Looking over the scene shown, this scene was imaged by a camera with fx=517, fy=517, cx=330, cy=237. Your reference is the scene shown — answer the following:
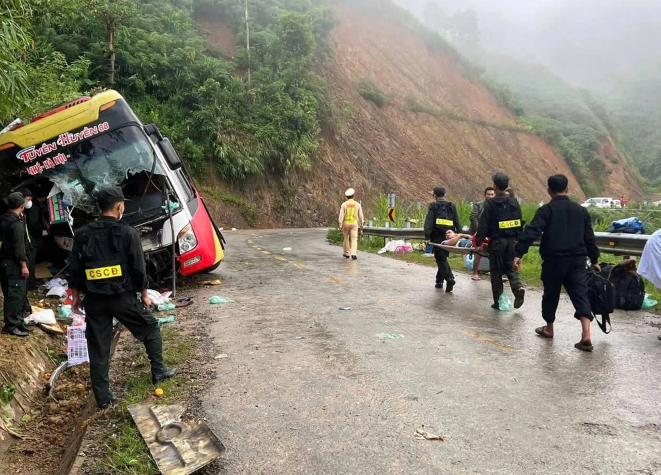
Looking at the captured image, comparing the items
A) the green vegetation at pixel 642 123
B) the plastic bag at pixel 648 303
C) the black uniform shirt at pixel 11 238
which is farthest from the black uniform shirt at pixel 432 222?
the green vegetation at pixel 642 123

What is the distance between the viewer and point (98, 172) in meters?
7.88

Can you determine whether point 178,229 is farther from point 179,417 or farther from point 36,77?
point 179,417

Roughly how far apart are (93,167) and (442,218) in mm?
5618

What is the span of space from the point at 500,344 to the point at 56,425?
415 cm

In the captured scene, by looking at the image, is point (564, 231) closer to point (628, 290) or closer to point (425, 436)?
point (628, 290)

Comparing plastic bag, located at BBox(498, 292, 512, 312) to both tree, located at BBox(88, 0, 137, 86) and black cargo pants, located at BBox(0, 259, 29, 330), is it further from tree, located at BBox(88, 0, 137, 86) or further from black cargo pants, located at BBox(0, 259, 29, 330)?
tree, located at BBox(88, 0, 137, 86)

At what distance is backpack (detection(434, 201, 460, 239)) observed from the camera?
8.73m

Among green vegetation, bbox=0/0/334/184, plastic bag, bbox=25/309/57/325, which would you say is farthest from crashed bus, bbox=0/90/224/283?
green vegetation, bbox=0/0/334/184

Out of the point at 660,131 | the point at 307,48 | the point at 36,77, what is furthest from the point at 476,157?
the point at 660,131

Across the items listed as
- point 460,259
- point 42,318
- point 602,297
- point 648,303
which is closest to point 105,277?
point 42,318

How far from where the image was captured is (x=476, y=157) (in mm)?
48844

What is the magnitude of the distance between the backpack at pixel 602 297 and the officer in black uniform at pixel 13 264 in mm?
6115

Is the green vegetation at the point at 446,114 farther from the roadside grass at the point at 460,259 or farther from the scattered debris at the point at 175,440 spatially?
the scattered debris at the point at 175,440

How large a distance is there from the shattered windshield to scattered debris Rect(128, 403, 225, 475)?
5247mm
